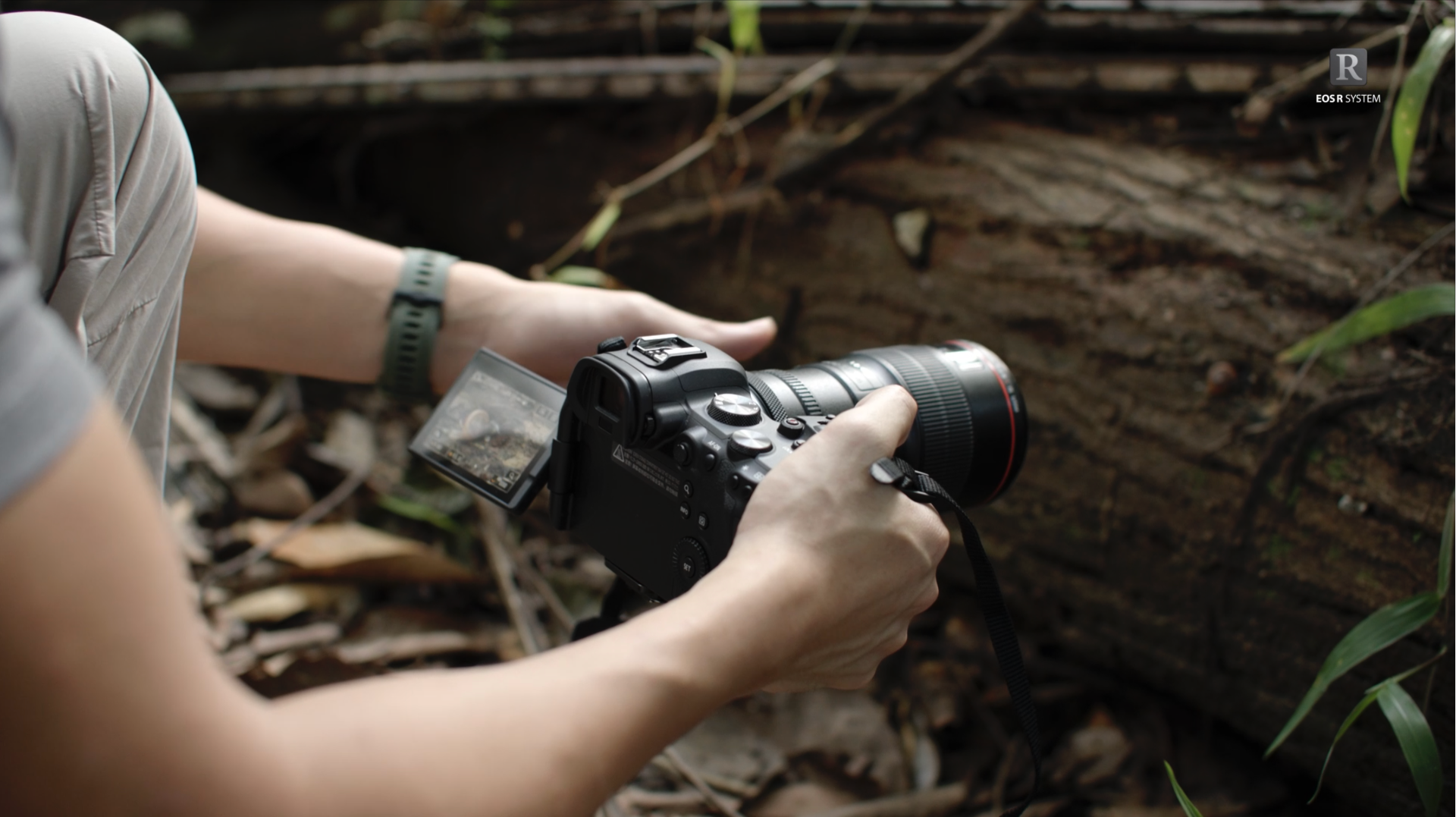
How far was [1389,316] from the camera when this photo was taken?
44.7 inches

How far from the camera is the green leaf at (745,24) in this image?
5.73ft

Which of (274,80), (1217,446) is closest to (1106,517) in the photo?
(1217,446)

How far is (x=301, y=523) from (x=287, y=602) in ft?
0.64

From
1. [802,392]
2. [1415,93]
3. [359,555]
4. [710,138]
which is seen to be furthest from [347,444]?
[1415,93]

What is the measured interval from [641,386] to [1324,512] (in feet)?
3.11

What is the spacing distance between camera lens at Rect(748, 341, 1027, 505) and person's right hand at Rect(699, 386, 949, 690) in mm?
202

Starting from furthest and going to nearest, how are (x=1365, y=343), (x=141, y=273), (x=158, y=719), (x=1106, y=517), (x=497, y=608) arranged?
(x=497, y=608) → (x=1106, y=517) → (x=1365, y=343) → (x=141, y=273) → (x=158, y=719)

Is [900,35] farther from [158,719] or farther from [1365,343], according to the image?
[158,719]

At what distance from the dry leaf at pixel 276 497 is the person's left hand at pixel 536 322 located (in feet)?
1.83

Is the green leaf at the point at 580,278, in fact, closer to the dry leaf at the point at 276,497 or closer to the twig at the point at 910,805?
the dry leaf at the point at 276,497

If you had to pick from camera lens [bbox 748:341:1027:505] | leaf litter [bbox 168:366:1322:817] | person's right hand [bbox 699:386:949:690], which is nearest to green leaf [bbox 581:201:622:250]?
leaf litter [bbox 168:366:1322:817]

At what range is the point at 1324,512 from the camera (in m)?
1.25

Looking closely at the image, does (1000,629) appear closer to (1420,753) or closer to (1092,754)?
(1420,753)

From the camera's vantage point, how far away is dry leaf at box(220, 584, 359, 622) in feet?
5.15
